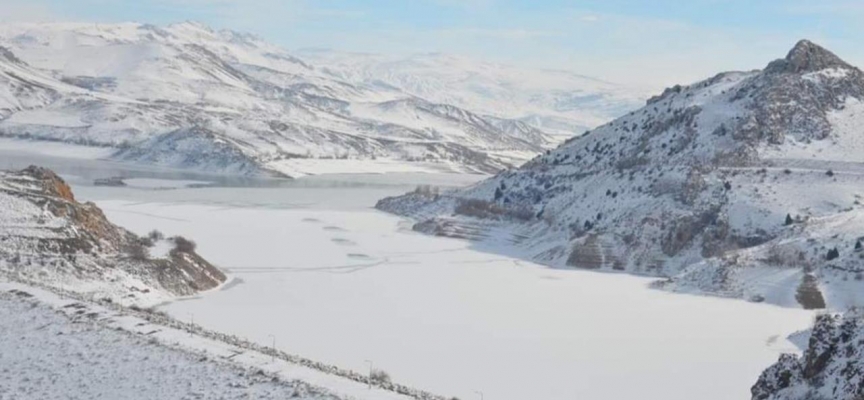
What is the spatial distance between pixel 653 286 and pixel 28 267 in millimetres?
38489

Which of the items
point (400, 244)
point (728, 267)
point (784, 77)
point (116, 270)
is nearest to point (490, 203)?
point (400, 244)

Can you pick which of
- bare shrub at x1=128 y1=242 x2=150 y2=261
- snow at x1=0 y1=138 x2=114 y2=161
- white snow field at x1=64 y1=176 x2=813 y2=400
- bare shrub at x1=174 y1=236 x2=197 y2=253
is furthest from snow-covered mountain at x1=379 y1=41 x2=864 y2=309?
snow at x1=0 y1=138 x2=114 y2=161

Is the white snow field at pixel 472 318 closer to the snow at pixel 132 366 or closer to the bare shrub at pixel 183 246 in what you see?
the bare shrub at pixel 183 246

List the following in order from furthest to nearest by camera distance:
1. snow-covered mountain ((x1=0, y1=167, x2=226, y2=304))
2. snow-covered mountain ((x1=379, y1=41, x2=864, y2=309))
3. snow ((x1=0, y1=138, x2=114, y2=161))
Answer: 1. snow ((x1=0, y1=138, x2=114, y2=161))
2. snow-covered mountain ((x1=379, y1=41, x2=864, y2=309))
3. snow-covered mountain ((x1=0, y1=167, x2=226, y2=304))

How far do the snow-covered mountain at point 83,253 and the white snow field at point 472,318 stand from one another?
2.49 meters

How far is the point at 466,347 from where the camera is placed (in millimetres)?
38719

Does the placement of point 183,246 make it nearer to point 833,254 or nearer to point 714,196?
point 833,254

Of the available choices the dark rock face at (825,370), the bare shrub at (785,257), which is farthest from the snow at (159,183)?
the dark rock face at (825,370)

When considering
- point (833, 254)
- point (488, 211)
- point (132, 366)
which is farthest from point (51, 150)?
point (132, 366)

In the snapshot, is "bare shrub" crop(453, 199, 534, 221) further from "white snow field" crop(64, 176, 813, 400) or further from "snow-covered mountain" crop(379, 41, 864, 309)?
"white snow field" crop(64, 176, 813, 400)

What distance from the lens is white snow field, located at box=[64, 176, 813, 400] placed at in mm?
34688

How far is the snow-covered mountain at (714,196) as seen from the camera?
61062 mm

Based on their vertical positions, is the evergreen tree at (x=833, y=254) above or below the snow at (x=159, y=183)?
above

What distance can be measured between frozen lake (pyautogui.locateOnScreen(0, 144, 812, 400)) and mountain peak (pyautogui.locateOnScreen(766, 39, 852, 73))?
42845 millimetres
